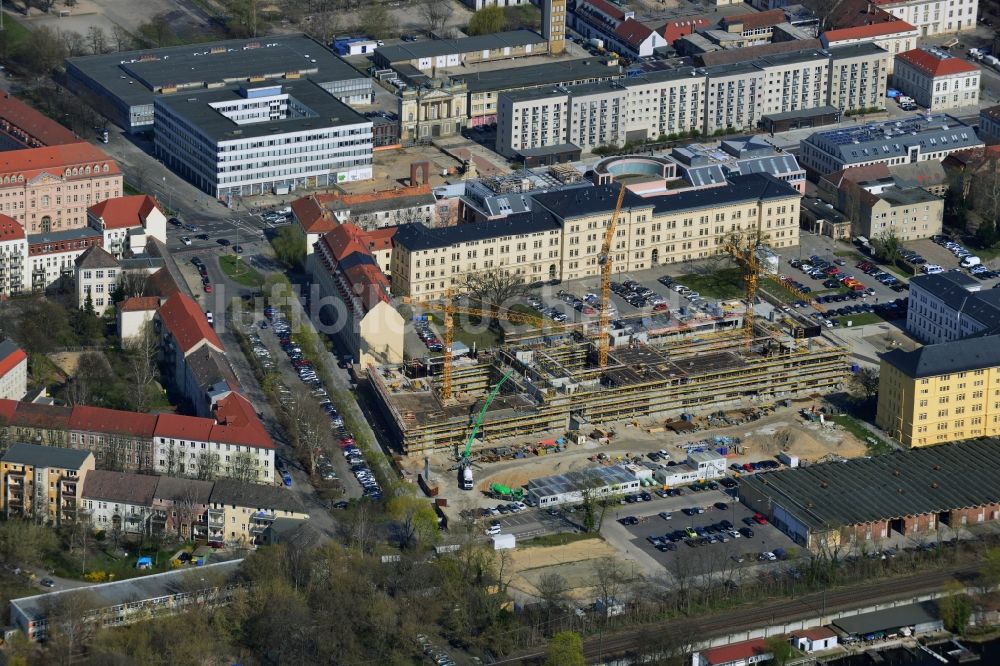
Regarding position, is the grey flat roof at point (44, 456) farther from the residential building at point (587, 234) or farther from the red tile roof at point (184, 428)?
the residential building at point (587, 234)

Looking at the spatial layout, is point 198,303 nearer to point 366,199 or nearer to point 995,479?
point 366,199

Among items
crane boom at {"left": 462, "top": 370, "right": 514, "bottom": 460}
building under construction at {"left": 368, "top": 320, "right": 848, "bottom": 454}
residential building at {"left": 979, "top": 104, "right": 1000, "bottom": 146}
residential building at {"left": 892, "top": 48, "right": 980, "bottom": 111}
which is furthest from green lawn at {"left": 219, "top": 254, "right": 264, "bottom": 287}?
residential building at {"left": 892, "top": 48, "right": 980, "bottom": 111}

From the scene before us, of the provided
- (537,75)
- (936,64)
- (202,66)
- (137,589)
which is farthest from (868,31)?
(137,589)

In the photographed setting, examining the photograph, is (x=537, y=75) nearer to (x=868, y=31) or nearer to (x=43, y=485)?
(x=868, y=31)

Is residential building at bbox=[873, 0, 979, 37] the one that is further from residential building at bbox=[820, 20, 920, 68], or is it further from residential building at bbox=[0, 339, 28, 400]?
residential building at bbox=[0, 339, 28, 400]

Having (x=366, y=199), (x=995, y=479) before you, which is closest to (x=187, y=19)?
(x=366, y=199)

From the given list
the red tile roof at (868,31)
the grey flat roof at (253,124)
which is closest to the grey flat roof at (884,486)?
the grey flat roof at (253,124)
